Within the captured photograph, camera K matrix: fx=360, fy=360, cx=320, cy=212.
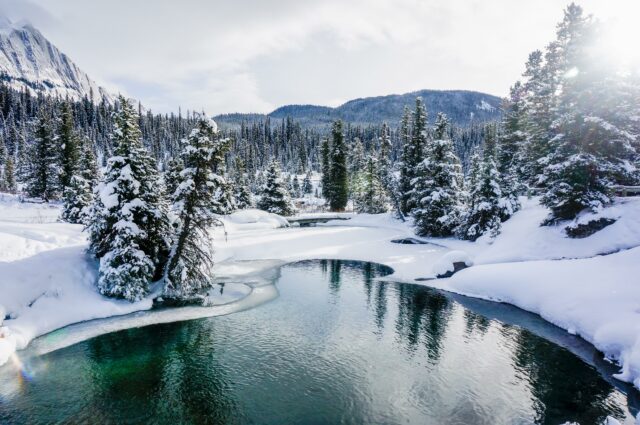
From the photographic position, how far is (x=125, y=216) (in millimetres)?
20781

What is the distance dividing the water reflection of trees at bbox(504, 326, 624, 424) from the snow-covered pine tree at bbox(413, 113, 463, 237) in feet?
75.5

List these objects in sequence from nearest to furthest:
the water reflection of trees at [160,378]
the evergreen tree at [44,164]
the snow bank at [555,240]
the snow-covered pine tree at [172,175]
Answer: the water reflection of trees at [160,378], the snow bank at [555,240], the snow-covered pine tree at [172,175], the evergreen tree at [44,164]

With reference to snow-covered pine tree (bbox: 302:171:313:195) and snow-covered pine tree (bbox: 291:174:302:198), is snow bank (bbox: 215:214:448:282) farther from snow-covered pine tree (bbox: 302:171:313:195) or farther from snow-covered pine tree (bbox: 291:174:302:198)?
snow-covered pine tree (bbox: 302:171:313:195)

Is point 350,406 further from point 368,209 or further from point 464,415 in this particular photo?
point 368,209

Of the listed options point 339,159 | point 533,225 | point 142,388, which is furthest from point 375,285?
point 339,159

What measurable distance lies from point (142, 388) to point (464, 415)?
447 inches

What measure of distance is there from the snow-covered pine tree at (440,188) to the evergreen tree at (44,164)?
4906 cm

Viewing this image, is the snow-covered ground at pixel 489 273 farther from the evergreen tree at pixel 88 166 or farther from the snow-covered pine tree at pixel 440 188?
the evergreen tree at pixel 88 166

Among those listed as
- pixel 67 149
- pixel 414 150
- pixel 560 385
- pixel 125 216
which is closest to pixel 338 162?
pixel 414 150

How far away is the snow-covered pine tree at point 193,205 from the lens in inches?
853

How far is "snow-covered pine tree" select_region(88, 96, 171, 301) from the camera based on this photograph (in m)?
20.3

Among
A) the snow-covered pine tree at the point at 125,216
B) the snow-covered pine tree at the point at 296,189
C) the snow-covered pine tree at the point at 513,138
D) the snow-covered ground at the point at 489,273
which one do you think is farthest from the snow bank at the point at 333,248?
the snow-covered pine tree at the point at 296,189

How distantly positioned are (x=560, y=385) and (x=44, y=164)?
6152cm

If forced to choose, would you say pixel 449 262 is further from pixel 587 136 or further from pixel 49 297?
pixel 49 297
